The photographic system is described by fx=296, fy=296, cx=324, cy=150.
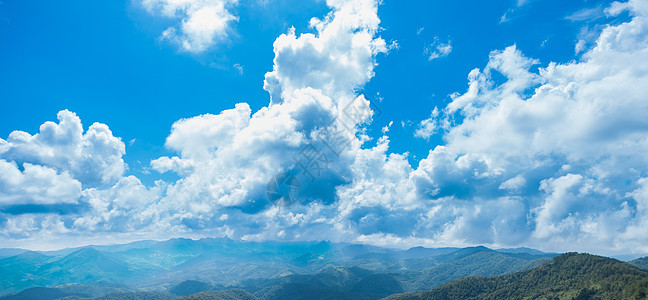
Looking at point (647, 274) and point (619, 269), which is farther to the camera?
point (619, 269)

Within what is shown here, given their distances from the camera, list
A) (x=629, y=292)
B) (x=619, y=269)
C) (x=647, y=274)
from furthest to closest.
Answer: (x=619, y=269) < (x=647, y=274) < (x=629, y=292)

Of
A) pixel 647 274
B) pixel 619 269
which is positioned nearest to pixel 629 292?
pixel 647 274

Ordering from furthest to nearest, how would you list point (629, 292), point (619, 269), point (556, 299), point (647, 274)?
1. point (556, 299)
2. point (619, 269)
3. point (647, 274)
4. point (629, 292)

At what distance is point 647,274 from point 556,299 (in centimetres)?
5089

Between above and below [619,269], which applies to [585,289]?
below

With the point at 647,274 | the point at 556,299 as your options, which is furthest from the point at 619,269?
the point at 556,299

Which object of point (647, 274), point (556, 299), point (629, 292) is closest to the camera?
point (629, 292)

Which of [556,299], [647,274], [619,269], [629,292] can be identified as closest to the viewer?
[629,292]

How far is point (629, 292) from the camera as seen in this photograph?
15500cm

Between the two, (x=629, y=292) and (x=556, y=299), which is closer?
(x=629, y=292)

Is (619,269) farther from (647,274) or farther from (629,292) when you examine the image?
(629,292)

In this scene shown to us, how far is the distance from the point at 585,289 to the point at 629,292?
36821 millimetres

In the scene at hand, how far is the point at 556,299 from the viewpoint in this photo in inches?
7830

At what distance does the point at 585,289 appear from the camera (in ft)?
618
